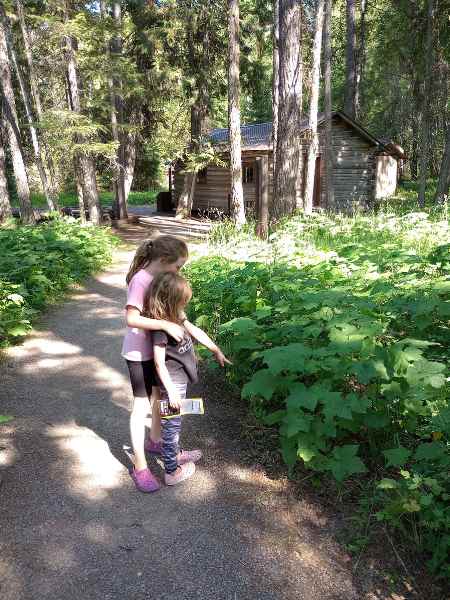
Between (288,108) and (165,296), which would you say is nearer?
(165,296)

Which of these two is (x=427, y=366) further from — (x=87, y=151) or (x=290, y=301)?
(x=87, y=151)

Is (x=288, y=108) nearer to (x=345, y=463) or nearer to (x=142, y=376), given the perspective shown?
(x=142, y=376)

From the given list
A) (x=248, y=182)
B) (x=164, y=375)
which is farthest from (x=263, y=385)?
(x=248, y=182)

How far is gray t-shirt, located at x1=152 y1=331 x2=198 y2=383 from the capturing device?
2.99 m

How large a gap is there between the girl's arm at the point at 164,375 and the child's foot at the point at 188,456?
0.68 metres

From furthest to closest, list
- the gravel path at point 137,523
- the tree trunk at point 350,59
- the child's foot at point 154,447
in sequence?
the tree trunk at point 350,59 → the child's foot at point 154,447 → the gravel path at point 137,523

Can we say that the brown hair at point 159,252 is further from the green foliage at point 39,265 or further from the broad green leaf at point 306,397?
the green foliage at point 39,265

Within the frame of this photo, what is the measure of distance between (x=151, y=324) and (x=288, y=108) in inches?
324

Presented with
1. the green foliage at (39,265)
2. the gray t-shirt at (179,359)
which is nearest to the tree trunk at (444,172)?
the green foliage at (39,265)

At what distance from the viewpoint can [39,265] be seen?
8.20 meters

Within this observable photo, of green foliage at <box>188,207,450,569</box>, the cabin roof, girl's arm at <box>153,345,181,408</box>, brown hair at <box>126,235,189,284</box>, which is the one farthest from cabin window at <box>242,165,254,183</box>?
girl's arm at <box>153,345,181,408</box>

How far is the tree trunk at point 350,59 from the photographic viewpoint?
77.5 feet

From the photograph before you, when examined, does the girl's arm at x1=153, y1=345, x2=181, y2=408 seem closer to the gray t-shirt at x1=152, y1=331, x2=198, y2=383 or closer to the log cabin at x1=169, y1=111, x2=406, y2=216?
the gray t-shirt at x1=152, y1=331, x2=198, y2=383

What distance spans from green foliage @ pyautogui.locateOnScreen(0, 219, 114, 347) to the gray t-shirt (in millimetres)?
3623
